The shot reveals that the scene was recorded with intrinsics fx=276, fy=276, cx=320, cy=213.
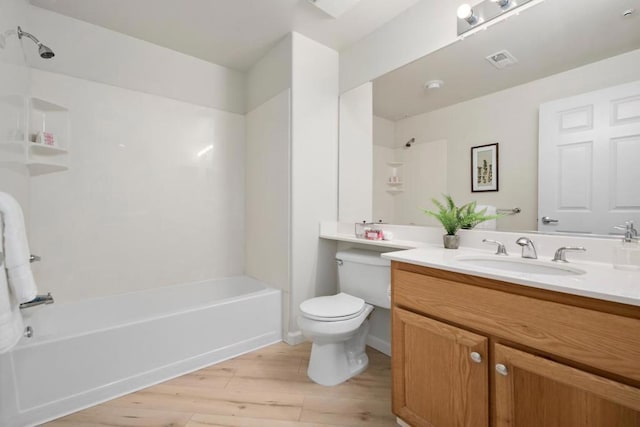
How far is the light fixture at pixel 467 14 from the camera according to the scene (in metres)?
1.46

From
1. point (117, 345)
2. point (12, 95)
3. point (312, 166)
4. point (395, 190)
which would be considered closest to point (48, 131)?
point (12, 95)

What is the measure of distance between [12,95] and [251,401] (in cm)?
208

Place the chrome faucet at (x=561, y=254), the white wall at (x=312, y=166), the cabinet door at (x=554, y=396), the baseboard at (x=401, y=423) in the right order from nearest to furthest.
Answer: the cabinet door at (x=554, y=396) < the chrome faucet at (x=561, y=254) < the baseboard at (x=401, y=423) < the white wall at (x=312, y=166)

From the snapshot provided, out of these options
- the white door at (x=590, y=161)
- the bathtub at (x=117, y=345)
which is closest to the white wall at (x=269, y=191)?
the bathtub at (x=117, y=345)

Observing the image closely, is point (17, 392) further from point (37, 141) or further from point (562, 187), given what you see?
point (562, 187)

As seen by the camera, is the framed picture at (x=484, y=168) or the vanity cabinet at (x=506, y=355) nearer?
the vanity cabinet at (x=506, y=355)

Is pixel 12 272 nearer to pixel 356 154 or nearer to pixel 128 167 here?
pixel 128 167

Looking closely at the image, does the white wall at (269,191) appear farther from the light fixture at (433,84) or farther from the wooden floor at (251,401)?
the light fixture at (433,84)

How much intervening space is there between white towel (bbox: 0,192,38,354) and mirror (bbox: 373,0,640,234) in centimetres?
192

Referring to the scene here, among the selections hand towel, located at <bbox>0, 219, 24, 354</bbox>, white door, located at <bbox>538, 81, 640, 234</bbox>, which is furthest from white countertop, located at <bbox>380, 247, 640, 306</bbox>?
hand towel, located at <bbox>0, 219, 24, 354</bbox>

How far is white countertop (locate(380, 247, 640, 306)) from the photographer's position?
0.72m

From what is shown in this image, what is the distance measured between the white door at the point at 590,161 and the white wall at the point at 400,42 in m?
0.76

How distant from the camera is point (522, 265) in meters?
1.23

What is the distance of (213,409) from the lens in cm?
143
